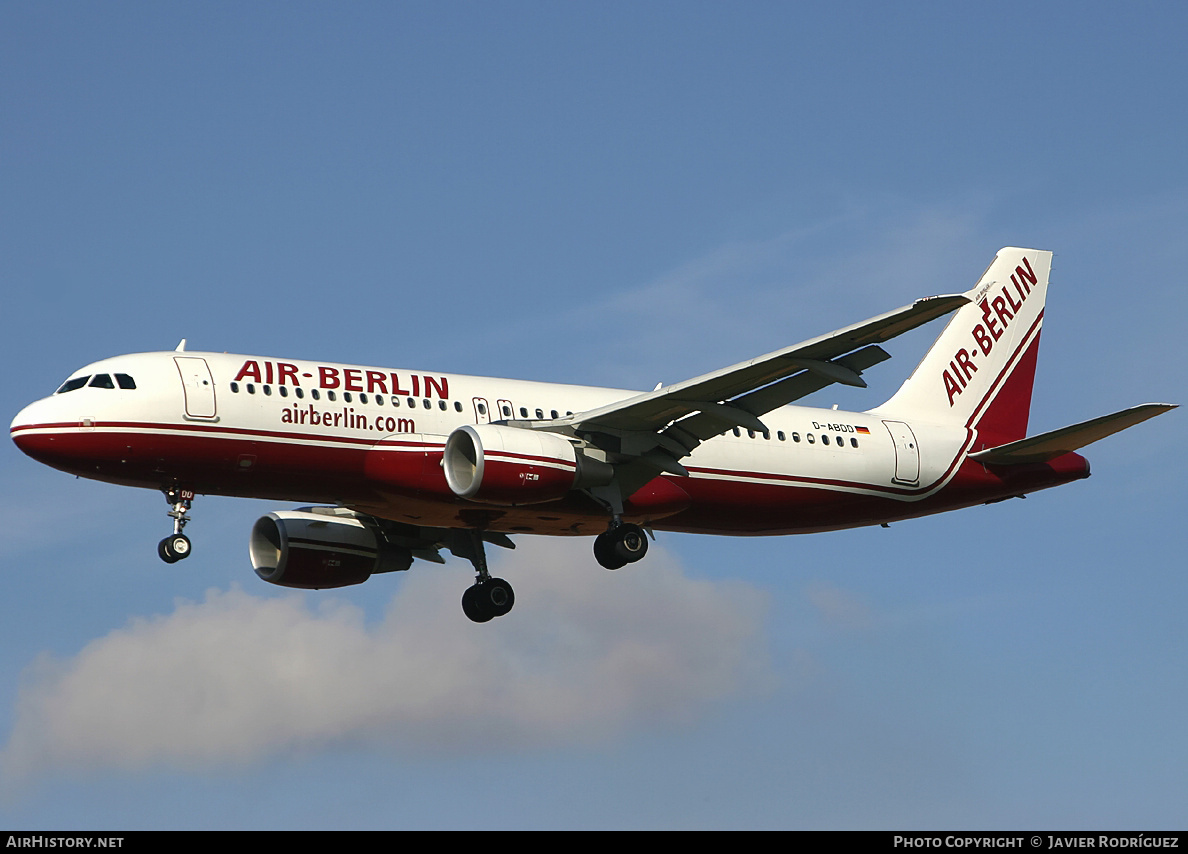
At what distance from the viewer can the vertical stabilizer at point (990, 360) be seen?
47281 millimetres

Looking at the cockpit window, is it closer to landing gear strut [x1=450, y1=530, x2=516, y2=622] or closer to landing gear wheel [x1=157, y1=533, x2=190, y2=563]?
landing gear wheel [x1=157, y1=533, x2=190, y2=563]

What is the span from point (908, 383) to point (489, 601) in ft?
44.1

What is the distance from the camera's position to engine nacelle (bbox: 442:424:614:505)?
37656 mm

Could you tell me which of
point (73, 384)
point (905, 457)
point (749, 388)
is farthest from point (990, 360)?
point (73, 384)

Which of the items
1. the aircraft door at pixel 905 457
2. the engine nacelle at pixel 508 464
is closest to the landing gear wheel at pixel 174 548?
the engine nacelle at pixel 508 464

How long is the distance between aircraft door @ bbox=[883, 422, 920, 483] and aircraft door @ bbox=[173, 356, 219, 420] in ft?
59.0

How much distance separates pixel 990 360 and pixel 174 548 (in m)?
24.1

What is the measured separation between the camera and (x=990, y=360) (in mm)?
48781

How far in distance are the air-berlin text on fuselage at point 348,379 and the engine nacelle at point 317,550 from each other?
21.2ft

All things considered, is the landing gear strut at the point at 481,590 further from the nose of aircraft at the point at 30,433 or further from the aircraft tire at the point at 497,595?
the nose of aircraft at the point at 30,433

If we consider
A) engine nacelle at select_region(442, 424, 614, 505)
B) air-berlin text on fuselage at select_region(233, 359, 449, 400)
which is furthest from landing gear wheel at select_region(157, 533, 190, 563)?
engine nacelle at select_region(442, 424, 614, 505)

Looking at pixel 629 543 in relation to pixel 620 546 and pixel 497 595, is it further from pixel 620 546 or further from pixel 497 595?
pixel 497 595

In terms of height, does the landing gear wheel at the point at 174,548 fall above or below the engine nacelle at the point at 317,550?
below
